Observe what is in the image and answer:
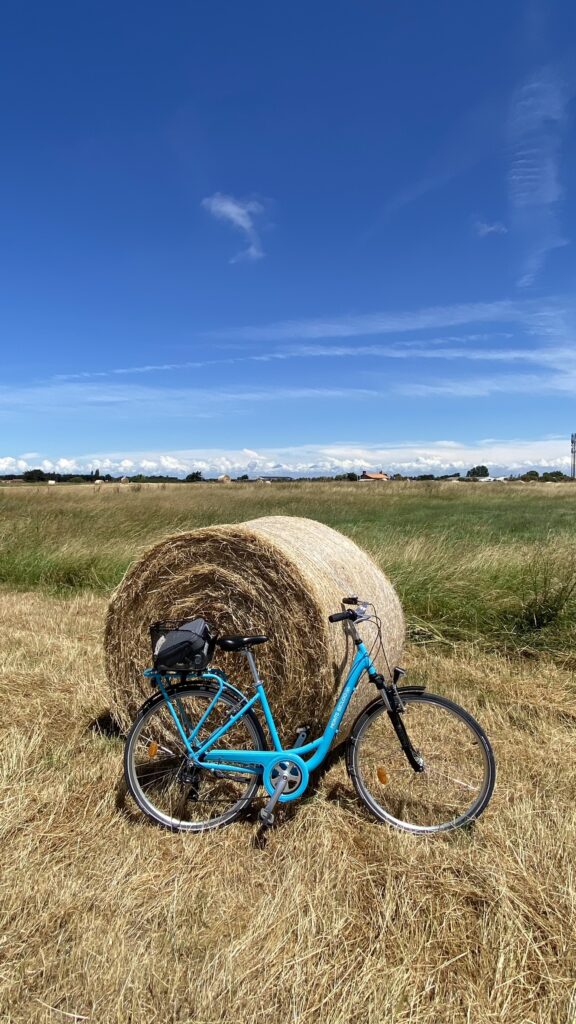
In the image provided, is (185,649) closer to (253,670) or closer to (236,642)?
(236,642)

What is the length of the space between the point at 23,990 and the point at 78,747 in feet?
6.67

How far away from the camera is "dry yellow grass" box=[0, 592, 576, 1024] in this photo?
7.42ft

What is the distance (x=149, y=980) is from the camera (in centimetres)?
234

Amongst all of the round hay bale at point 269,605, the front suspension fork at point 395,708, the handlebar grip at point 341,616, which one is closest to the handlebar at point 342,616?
the handlebar grip at point 341,616

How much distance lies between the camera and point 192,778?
11.5ft

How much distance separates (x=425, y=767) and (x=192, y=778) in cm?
134

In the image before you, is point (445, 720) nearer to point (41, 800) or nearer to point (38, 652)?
point (41, 800)

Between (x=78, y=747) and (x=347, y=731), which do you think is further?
(x=78, y=747)

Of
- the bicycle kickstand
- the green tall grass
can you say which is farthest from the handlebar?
the green tall grass

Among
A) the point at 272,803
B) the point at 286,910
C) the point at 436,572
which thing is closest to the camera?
the point at 286,910

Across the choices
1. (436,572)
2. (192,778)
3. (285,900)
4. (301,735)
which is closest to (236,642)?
(301,735)

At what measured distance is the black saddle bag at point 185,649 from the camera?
3.40 m

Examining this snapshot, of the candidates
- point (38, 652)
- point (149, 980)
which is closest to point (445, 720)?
point (149, 980)

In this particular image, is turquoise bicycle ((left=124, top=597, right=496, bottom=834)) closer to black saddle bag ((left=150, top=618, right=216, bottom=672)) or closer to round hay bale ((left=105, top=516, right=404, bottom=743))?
black saddle bag ((left=150, top=618, right=216, bottom=672))
